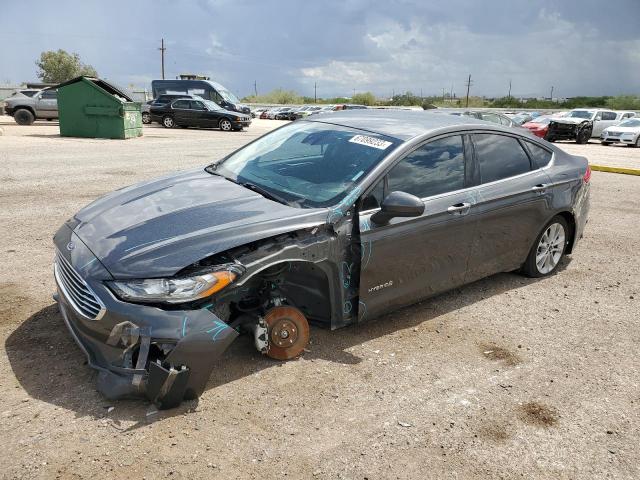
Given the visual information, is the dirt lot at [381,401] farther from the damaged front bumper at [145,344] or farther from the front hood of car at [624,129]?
the front hood of car at [624,129]

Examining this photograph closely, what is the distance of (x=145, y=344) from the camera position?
2857 mm

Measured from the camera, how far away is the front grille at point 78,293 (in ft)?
9.74

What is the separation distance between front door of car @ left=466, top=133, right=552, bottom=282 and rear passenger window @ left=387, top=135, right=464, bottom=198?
242 millimetres

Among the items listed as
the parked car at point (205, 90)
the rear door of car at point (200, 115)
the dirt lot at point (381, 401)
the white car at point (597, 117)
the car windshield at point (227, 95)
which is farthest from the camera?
the car windshield at point (227, 95)

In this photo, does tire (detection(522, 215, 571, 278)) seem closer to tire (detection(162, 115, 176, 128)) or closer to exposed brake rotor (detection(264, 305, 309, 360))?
exposed brake rotor (detection(264, 305, 309, 360))

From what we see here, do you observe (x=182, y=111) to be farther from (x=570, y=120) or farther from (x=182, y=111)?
(x=570, y=120)

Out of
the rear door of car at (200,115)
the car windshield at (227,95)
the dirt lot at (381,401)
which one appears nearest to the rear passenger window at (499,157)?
the dirt lot at (381,401)

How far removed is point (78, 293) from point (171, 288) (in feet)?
2.01

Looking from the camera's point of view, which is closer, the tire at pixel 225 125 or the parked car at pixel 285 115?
the tire at pixel 225 125

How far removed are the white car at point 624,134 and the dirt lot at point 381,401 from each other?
22.0 m

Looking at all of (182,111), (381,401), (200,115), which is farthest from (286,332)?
(182,111)

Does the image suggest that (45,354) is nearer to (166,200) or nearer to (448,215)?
(166,200)

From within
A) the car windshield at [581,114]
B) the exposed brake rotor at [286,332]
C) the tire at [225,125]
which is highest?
the car windshield at [581,114]

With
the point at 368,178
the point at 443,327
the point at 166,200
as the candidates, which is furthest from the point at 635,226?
the point at 166,200
